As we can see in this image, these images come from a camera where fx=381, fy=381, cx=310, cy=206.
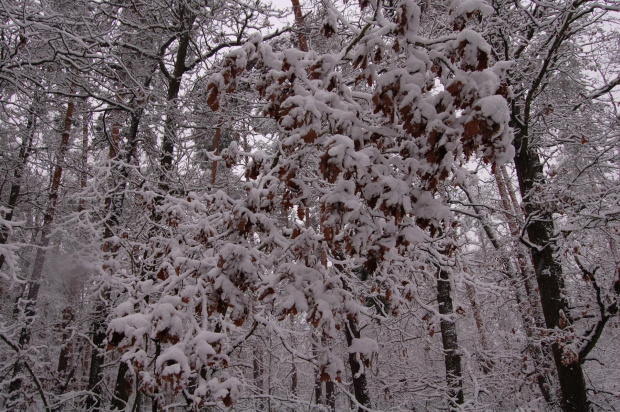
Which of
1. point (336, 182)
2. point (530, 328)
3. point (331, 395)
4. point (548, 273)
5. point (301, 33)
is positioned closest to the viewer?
point (336, 182)

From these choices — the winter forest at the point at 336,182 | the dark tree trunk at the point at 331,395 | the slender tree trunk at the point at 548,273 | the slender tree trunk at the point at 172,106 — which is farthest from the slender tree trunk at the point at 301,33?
the dark tree trunk at the point at 331,395

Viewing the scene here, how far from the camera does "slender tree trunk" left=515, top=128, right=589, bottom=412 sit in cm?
564

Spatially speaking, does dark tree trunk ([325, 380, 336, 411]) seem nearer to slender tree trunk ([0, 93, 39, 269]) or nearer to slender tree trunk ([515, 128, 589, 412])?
slender tree trunk ([515, 128, 589, 412])

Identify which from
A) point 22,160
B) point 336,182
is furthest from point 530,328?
point 22,160

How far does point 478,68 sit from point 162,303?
9.08ft

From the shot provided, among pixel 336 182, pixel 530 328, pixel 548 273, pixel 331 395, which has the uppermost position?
pixel 336 182

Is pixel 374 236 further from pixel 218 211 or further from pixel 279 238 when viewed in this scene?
pixel 218 211

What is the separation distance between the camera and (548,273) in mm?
6074

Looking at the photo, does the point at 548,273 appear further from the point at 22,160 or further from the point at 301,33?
the point at 22,160

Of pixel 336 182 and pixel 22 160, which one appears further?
pixel 22 160

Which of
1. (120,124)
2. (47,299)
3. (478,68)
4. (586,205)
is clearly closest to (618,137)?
(586,205)

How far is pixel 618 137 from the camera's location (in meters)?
5.63

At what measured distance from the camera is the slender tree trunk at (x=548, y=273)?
18.5 feet

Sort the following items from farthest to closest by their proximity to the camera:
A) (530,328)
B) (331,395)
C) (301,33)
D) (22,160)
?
1. (331,395)
2. (22,160)
3. (301,33)
4. (530,328)
